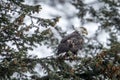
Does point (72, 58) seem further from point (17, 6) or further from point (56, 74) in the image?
point (17, 6)

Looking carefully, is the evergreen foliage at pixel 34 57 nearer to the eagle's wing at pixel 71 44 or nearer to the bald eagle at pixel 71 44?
the bald eagle at pixel 71 44

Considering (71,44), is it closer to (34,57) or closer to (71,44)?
(71,44)

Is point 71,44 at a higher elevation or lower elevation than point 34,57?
lower

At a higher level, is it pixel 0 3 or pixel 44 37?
pixel 0 3

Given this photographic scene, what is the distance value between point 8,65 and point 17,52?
1.00 feet

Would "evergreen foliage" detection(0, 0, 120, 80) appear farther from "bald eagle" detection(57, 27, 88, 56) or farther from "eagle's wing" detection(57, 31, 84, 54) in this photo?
"eagle's wing" detection(57, 31, 84, 54)

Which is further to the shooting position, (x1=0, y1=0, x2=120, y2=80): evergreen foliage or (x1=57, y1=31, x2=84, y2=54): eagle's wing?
(x1=57, y1=31, x2=84, y2=54): eagle's wing

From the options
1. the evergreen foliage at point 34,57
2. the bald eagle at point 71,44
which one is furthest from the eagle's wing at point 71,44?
the evergreen foliage at point 34,57

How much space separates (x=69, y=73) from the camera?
26.5 ft

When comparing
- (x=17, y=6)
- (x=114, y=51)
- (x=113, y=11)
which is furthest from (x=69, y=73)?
(x=113, y=11)

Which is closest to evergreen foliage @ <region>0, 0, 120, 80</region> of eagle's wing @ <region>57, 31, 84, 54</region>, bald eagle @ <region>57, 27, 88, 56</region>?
bald eagle @ <region>57, 27, 88, 56</region>

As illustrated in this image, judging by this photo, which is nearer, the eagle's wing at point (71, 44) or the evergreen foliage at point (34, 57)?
the evergreen foliage at point (34, 57)

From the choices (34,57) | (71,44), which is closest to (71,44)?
(71,44)

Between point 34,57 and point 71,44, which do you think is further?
point 71,44
